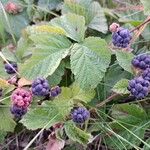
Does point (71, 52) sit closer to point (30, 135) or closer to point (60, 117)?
point (60, 117)

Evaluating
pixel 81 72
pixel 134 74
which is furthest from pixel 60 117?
pixel 134 74

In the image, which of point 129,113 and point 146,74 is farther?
point 129,113

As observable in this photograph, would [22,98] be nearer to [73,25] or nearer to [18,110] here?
[18,110]

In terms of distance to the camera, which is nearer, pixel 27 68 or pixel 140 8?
pixel 27 68

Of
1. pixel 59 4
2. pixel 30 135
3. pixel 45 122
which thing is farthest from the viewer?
pixel 59 4

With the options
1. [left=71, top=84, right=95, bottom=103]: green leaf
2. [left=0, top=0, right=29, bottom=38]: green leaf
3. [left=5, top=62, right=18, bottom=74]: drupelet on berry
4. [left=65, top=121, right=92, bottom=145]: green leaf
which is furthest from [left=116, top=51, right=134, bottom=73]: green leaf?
[left=0, top=0, right=29, bottom=38]: green leaf

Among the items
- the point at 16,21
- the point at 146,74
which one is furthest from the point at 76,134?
the point at 16,21
